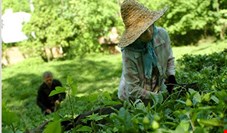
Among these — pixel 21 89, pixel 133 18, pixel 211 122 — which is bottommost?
pixel 21 89

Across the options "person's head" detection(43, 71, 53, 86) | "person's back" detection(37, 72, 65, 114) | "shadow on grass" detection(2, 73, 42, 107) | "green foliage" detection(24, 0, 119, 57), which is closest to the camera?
"person's head" detection(43, 71, 53, 86)

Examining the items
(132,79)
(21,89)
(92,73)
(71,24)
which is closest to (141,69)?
(132,79)

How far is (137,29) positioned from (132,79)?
1.50 feet

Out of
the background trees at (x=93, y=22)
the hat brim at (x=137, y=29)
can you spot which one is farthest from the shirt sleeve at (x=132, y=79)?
the background trees at (x=93, y=22)

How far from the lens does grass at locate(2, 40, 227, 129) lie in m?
14.2

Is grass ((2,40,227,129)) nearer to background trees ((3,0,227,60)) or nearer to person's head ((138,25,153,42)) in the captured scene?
background trees ((3,0,227,60))

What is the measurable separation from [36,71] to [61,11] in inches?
147

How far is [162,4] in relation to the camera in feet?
65.8

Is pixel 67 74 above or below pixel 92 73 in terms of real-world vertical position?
above

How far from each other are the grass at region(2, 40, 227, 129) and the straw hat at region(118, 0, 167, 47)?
27.8 ft

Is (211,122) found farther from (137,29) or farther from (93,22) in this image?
(93,22)

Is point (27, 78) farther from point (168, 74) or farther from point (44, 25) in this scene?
point (168, 74)

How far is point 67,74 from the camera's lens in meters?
16.2

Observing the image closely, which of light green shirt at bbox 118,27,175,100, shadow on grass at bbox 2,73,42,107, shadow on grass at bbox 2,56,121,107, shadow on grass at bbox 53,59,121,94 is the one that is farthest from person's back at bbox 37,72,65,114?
light green shirt at bbox 118,27,175,100
